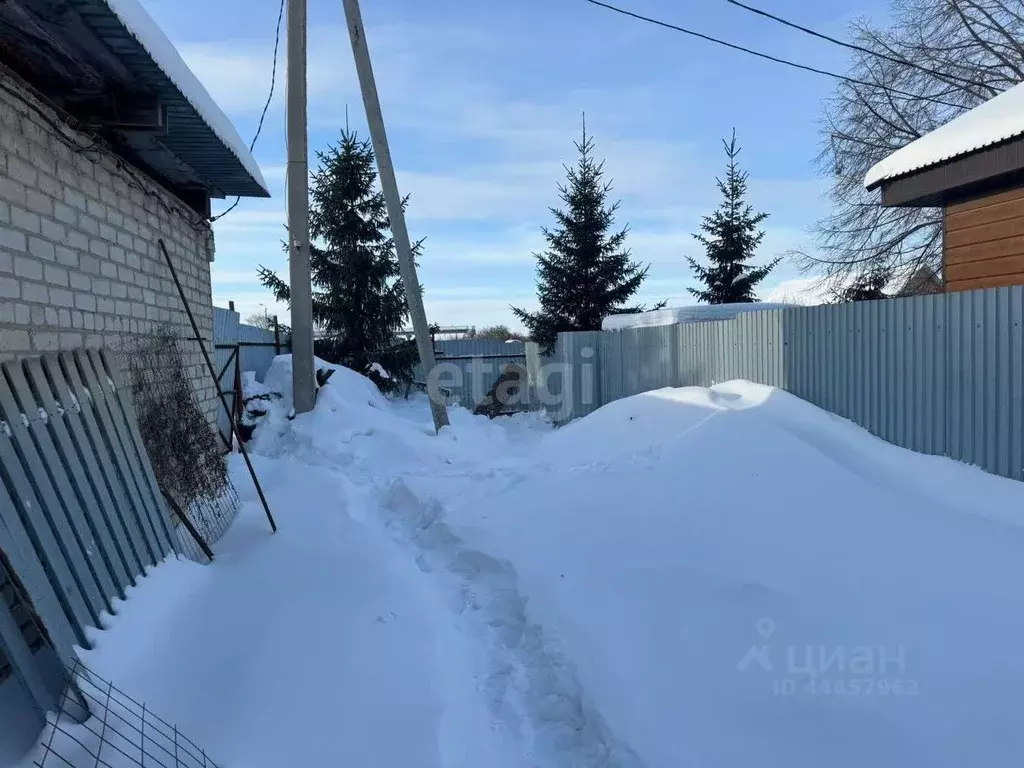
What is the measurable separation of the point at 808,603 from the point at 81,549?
3453 millimetres

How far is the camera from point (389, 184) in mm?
9492

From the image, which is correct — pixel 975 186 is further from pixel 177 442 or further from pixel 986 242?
pixel 177 442

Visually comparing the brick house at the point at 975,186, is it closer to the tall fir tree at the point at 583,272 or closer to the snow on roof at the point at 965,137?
the snow on roof at the point at 965,137

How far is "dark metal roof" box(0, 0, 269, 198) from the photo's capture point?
3072mm

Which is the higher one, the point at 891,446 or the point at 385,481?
the point at 891,446

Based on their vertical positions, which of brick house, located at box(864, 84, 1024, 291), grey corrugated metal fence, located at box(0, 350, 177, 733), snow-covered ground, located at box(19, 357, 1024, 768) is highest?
brick house, located at box(864, 84, 1024, 291)

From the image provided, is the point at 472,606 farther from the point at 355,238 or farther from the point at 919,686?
the point at 355,238

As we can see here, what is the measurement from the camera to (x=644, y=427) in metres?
7.32

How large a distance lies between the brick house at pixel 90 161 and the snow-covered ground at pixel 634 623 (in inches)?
66.1

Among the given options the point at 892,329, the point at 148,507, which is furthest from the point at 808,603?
the point at 148,507

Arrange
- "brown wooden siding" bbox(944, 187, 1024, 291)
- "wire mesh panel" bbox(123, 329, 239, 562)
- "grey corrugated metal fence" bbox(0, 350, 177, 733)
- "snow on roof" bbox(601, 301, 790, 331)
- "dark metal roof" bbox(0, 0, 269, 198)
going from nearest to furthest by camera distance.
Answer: "grey corrugated metal fence" bbox(0, 350, 177, 733), "dark metal roof" bbox(0, 0, 269, 198), "wire mesh panel" bbox(123, 329, 239, 562), "brown wooden siding" bbox(944, 187, 1024, 291), "snow on roof" bbox(601, 301, 790, 331)

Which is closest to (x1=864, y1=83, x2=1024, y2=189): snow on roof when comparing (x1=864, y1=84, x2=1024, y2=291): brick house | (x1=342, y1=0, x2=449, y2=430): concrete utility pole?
(x1=864, y1=84, x2=1024, y2=291): brick house

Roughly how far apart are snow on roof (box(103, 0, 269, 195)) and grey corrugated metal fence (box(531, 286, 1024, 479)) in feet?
18.1

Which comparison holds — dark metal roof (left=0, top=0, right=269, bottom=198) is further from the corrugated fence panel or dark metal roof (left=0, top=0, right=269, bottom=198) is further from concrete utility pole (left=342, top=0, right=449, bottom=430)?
concrete utility pole (left=342, top=0, right=449, bottom=430)
